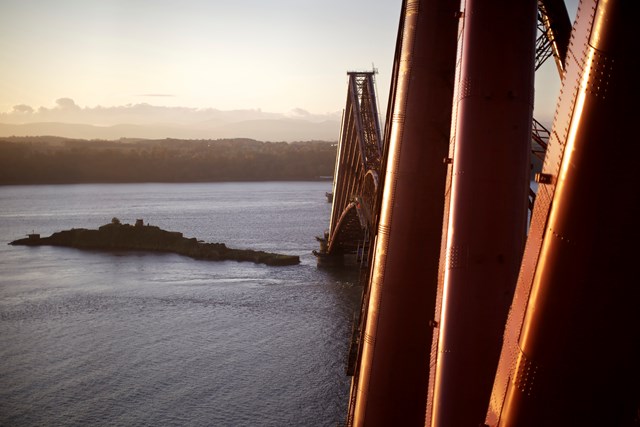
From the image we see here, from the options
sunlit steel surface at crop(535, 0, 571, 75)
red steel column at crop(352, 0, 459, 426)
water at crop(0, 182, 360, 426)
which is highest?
sunlit steel surface at crop(535, 0, 571, 75)

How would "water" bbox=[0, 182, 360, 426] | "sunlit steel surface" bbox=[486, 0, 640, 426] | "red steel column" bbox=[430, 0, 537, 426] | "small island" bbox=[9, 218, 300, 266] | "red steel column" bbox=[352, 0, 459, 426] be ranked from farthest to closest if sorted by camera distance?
"small island" bbox=[9, 218, 300, 266] → "water" bbox=[0, 182, 360, 426] → "red steel column" bbox=[352, 0, 459, 426] → "red steel column" bbox=[430, 0, 537, 426] → "sunlit steel surface" bbox=[486, 0, 640, 426]

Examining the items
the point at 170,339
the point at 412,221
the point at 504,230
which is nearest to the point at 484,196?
the point at 504,230

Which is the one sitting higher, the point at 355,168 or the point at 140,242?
the point at 355,168

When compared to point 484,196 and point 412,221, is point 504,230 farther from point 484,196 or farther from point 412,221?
point 412,221

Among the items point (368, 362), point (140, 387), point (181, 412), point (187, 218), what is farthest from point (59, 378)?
point (187, 218)

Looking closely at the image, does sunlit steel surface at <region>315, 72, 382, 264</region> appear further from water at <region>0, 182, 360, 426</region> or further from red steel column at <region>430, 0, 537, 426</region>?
red steel column at <region>430, 0, 537, 426</region>

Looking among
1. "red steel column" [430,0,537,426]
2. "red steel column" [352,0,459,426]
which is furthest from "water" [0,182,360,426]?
"red steel column" [430,0,537,426]

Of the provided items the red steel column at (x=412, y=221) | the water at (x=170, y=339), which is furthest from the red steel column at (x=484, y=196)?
the water at (x=170, y=339)

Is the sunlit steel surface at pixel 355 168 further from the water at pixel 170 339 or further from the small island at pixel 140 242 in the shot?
the small island at pixel 140 242
